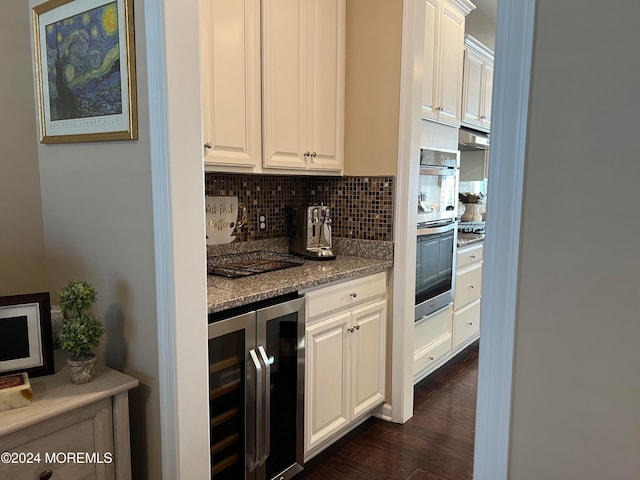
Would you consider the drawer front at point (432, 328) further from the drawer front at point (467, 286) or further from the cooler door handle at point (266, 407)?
the cooler door handle at point (266, 407)

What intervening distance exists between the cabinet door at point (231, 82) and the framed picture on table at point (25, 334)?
0.86 m

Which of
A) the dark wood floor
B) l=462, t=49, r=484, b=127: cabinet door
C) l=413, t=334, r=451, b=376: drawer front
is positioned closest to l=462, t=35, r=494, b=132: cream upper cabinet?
l=462, t=49, r=484, b=127: cabinet door

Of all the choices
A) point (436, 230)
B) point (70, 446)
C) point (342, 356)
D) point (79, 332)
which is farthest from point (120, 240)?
point (436, 230)

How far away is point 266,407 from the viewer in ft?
6.12

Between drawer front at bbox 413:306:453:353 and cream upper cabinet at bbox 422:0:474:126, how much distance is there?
1.32 metres

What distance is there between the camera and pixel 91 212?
162 centimetres

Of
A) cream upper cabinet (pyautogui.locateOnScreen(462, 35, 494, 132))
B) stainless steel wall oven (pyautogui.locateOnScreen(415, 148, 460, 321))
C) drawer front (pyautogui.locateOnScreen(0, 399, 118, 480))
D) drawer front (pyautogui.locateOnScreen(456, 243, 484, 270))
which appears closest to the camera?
drawer front (pyautogui.locateOnScreen(0, 399, 118, 480))

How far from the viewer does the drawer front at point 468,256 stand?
11.4 feet

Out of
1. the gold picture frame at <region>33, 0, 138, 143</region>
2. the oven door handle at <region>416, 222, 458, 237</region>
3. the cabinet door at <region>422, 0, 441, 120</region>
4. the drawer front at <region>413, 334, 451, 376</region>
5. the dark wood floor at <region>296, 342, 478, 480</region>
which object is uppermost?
the cabinet door at <region>422, 0, 441, 120</region>

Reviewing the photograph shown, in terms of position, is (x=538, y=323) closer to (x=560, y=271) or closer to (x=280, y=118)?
(x=560, y=271)

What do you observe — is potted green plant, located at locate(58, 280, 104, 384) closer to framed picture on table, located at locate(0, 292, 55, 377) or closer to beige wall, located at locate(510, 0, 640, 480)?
framed picture on table, located at locate(0, 292, 55, 377)

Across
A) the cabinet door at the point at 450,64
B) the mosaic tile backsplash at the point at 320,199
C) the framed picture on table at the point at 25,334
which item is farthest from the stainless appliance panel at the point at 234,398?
the cabinet door at the point at 450,64

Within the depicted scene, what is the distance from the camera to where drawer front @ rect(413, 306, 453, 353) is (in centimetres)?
299

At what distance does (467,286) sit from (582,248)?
291 centimetres
